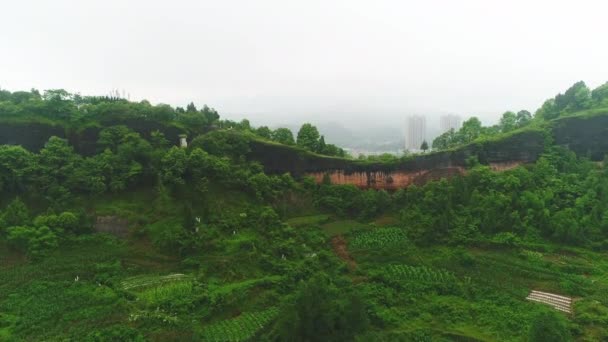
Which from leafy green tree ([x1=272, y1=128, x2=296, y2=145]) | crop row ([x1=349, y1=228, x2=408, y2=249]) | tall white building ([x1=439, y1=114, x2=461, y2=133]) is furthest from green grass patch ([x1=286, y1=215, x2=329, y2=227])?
tall white building ([x1=439, y1=114, x2=461, y2=133])

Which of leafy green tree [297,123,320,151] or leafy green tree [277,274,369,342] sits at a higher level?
leafy green tree [297,123,320,151]

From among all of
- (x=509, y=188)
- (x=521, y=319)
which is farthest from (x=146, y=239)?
Answer: (x=509, y=188)

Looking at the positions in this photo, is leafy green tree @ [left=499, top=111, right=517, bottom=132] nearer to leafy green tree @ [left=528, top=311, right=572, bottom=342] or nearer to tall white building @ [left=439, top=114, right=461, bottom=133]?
leafy green tree @ [left=528, top=311, right=572, bottom=342]

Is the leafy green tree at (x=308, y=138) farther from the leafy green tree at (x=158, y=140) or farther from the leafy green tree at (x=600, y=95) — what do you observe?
the leafy green tree at (x=600, y=95)

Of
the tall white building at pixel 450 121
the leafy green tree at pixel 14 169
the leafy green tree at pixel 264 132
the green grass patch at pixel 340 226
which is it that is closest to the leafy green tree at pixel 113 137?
the leafy green tree at pixel 14 169

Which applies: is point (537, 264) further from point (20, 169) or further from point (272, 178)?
point (20, 169)
